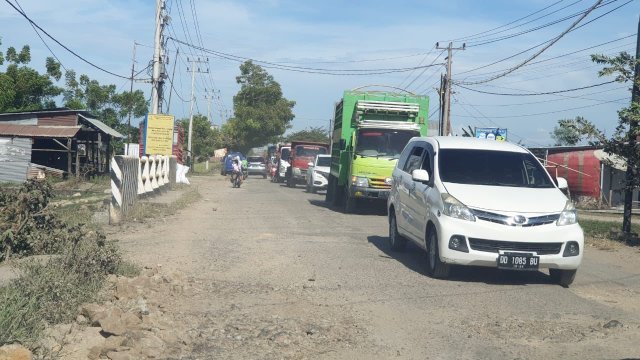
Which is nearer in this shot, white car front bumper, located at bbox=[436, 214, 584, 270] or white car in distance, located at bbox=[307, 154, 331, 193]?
white car front bumper, located at bbox=[436, 214, 584, 270]

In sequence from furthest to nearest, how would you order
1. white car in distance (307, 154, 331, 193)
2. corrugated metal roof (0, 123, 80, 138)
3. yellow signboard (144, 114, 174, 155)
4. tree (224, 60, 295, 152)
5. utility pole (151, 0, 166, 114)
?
tree (224, 60, 295, 152)
white car in distance (307, 154, 331, 193)
yellow signboard (144, 114, 174, 155)
corrugated metal roof (0, 123, 80, 138)
utility pole (151, 0, 166, 114)

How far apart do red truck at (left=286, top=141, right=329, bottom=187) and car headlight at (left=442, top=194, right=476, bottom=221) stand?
30.3 meters

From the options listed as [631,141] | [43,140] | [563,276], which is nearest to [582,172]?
[631,141]

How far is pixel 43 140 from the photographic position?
3456 cm

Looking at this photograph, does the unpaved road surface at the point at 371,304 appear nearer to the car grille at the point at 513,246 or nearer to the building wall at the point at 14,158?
the car grille at the point at 513,246

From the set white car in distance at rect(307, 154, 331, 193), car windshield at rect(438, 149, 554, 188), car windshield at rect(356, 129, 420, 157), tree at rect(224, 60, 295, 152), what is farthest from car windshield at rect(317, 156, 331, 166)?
tree at rect(224, 60, 295, 152)

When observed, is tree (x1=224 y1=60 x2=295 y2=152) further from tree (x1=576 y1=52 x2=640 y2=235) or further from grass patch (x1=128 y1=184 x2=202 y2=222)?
tree (x1=576 y1=52 x2=640 y2=235)

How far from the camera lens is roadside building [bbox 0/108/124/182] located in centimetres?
3053

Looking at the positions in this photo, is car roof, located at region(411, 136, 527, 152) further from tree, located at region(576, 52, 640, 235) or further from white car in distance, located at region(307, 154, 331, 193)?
white car in distance, located at region(307, 154, 331, 193)

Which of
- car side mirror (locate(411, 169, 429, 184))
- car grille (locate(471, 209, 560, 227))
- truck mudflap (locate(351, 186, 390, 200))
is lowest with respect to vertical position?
truck mudflap (locate(351, 186, 390, 200))

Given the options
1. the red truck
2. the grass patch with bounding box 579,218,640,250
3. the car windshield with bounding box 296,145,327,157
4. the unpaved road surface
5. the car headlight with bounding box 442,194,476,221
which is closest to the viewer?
the unpaved road surface

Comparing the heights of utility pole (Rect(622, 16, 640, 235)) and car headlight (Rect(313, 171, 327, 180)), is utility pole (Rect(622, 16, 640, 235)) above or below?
above

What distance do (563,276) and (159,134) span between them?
83.9 feet

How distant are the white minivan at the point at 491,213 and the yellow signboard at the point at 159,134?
22.7 meters
